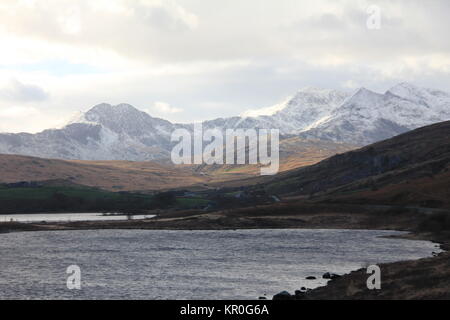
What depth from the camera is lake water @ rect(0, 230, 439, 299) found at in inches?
3282

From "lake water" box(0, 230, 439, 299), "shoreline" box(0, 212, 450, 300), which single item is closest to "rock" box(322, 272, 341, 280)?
"shoreline" box(0, 212, 450, 300)

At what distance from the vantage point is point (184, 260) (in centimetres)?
11300

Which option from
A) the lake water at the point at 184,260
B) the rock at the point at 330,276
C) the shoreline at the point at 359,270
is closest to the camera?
the shoreline at the point at 359,270

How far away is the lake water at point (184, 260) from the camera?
8338 centimetres

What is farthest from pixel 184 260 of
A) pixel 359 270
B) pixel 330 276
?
pixel 359 270

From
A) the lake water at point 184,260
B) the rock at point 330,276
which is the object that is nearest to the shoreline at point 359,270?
the rock at point 330,276

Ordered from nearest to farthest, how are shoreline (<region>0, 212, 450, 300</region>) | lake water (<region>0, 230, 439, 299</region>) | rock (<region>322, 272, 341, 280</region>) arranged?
shoreline (<region>0, 212, 450, 300</region>)
lake water (<region>0, 230, 439, 299</region>)
rock (<region>322, 272, 341, 280</region>)

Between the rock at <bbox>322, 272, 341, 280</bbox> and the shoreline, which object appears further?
the rock at <bbox>322, 272, 341, 280</bbox>

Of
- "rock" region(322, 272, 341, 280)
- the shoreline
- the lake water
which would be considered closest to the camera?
the shoreline

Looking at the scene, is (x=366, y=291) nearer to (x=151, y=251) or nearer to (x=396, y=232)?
(x=151, y=251)

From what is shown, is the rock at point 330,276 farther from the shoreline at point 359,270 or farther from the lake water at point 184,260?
the lake water at point 184,260

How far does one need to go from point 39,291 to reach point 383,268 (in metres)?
44.1

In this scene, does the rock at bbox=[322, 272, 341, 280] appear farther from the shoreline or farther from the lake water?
the lake water

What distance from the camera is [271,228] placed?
18938 cm
